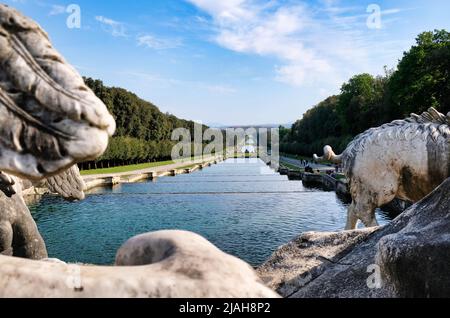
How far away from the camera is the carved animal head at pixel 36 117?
153 cm

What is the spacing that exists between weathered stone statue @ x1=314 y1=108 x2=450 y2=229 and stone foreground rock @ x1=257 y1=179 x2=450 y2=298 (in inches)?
60.2

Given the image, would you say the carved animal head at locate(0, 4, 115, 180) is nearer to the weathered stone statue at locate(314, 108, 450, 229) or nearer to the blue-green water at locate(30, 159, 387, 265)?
the weathered stone statue at locate(314, 108, 450, 229)

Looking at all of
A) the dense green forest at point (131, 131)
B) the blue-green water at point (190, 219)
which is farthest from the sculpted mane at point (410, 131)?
the dense green forest at point (131, 131)

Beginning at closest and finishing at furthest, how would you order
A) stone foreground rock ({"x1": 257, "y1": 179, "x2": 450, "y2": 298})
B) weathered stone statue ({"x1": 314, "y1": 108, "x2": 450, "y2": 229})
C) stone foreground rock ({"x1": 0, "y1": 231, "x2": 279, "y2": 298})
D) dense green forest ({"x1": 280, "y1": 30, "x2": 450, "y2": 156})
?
stone foreground rock ({"x1": 0, "y1": 231, "x2": 279, "y2": 298})
stone foreground rock ({"x1": 257, "y1": 179, "x2": 450, "y2": 298})
weathered stone statue ({"x1": 314, "y1": 108, "x2": 450, "y2": 229})
dense green forest ({"x1": 280, "y1": 30, "x2": 450, "y2": 156})

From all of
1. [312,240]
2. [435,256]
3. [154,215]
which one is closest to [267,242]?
[154,215]

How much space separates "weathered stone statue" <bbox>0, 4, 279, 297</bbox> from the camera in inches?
57.6

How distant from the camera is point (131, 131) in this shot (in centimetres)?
5647

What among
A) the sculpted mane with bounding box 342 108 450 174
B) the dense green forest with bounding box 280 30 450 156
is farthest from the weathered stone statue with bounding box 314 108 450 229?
the dense green forest with bounding box 280 30 450 156

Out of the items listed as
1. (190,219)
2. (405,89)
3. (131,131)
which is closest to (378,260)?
(190,219)

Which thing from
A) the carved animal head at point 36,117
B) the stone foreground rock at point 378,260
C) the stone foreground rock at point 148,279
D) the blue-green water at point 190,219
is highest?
the carved animal head at point 36,117

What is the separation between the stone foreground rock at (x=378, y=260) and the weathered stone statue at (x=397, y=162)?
1529 millimetres

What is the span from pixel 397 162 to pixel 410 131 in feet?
1.42

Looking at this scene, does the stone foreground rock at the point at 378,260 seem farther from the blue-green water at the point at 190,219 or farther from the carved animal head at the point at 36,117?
the blue-green water at the point at 190,219

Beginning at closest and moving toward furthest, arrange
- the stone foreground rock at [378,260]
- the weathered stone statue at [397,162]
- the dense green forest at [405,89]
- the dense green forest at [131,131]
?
the stone foreground rock at [378,260], the weathered stone statue at [397,162], the dense green forest at [405,89], the dense green forest at [131,131]
